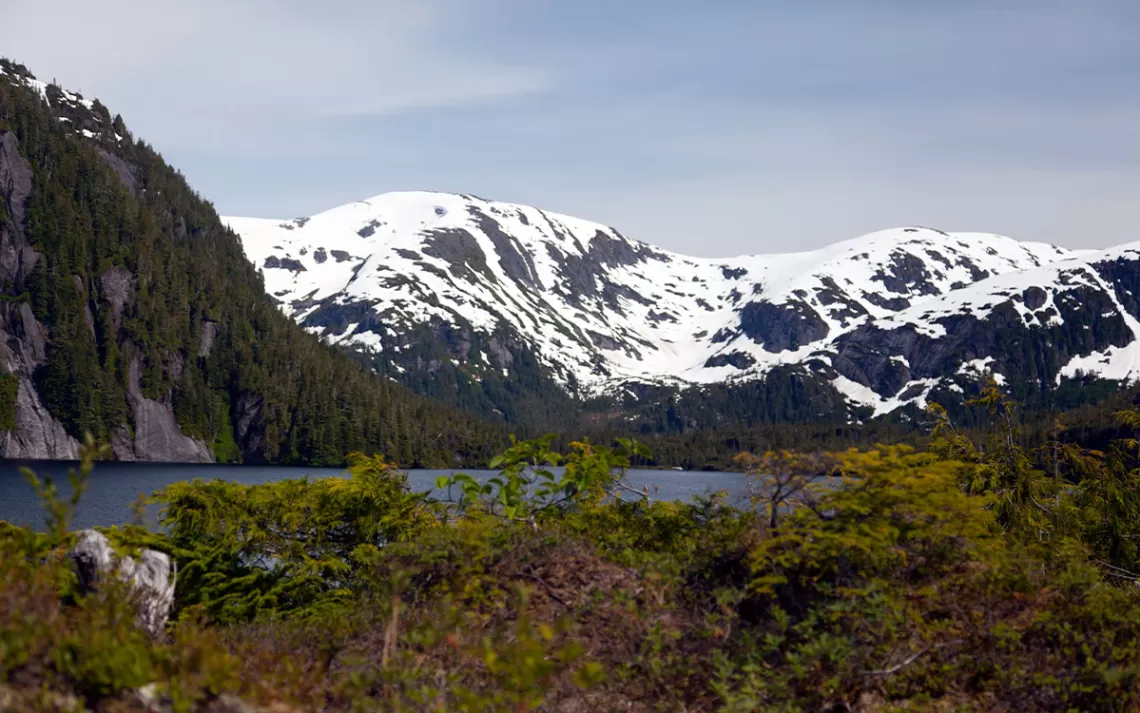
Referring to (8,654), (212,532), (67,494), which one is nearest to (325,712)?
(8,654)

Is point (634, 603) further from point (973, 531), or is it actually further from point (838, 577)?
point (973, 531)

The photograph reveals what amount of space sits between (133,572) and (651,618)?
6.05m

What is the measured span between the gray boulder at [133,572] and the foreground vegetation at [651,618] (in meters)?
0.36

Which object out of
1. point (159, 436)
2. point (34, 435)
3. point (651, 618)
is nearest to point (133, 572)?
point (651, 618)

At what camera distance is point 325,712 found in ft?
26.1

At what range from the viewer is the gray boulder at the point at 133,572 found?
1028cm

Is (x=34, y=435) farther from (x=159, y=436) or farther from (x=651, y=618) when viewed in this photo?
(x=651, y=618)

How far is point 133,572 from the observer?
1098 cm

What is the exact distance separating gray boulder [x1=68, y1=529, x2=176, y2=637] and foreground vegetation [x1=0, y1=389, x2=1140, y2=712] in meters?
0.36

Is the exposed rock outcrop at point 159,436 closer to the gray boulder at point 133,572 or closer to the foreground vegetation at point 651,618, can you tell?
the foreground vegetation at point 651,618

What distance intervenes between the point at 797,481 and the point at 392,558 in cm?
524

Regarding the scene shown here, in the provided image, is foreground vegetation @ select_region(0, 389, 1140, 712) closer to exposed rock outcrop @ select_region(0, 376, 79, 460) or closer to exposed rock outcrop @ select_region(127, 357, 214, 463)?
exposed rock outcrop @ select_region(0, 376, 79, 460)

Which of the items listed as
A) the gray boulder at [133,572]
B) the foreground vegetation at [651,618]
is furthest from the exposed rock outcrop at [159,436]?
the gray boulder at [133,572]

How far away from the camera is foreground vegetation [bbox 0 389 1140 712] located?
7.09 metres
